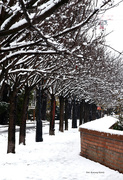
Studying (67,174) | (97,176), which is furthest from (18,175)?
(97,176)

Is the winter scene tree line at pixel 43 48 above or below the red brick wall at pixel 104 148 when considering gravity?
above

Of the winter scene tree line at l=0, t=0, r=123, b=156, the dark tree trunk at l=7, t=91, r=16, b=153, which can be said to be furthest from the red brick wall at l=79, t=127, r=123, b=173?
the dark tree trunk at l=7, t=91, r=16, b=153

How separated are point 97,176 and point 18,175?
2.06 m

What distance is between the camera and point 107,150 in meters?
7.96

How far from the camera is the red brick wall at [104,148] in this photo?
287 inches

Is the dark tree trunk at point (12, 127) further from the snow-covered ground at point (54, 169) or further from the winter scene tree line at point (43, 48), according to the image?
the snow-covered ground at point (54, 169)

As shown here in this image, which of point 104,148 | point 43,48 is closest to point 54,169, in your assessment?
point 104,148

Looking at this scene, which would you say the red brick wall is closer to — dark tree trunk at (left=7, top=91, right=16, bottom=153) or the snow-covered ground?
the snow-covered ground

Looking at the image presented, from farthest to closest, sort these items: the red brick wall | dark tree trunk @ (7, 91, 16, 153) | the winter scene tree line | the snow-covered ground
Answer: dark tree trunk @ (7, 91, 16, 153)
the red brick wall
the snow-covered ground
the winter scene tree line

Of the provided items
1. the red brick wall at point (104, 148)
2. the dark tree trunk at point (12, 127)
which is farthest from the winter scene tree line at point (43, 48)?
the red brick wall at point (104, 148)

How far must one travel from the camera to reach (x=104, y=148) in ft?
26.8

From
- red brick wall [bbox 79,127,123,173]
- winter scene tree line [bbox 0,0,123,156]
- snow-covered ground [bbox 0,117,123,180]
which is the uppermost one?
winter scene tree line [bbox 0,0,123,156]

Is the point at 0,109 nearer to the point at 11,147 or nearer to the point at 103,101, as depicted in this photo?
the point at 103,101

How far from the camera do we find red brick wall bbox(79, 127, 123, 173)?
287 inches
